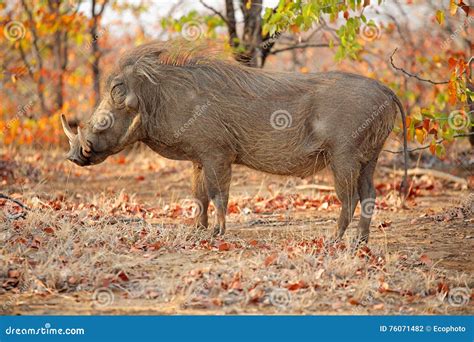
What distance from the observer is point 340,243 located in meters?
5.47

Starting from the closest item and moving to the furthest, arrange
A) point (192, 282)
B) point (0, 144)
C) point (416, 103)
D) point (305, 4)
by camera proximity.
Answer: point (192, 282), point (305, 4), point (416, 103), point (0, 144)

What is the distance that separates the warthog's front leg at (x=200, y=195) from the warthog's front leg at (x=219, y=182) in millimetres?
213

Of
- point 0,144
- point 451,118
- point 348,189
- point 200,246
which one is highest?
point 451,118

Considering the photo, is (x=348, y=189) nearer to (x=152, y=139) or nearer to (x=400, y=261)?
(x=400, y=261)

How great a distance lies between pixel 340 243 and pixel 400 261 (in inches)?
19.6

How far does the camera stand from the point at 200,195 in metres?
5.96

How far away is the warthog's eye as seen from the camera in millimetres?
5664

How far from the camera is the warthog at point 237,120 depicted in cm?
551

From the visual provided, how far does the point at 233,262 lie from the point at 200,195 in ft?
4.00

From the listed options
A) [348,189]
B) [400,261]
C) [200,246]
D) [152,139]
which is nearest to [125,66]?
[152,139]
